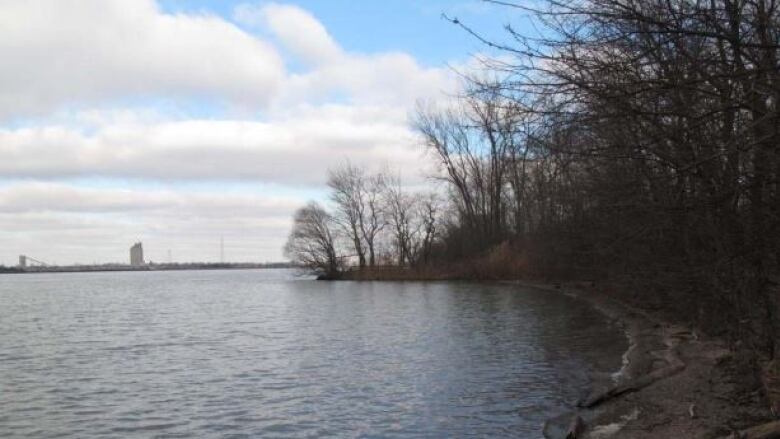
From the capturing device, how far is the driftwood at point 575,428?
11.3 metres

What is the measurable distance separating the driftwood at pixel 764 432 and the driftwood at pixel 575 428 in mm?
2801

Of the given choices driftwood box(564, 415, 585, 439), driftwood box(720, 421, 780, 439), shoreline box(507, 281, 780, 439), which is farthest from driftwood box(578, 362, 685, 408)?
driftwood box(720, 421, 780, 439)

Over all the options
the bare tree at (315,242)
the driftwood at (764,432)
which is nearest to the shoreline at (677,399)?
the driftwood at (764,432)

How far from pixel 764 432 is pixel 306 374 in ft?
41.2

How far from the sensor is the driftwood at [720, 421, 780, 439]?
8.42 m

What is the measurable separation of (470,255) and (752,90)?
73733mm

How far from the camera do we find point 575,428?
11547 mm

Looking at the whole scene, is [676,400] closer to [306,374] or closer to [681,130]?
[681,130]

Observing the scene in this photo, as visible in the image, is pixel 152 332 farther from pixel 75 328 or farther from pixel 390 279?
pixel 390 279

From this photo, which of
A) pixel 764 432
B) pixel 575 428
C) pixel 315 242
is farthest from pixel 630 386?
pixel 315 242

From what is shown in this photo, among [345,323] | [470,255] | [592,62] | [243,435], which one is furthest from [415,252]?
[592,62]

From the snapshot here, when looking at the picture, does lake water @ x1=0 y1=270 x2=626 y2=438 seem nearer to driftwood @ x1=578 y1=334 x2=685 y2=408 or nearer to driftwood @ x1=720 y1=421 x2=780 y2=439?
driftwood @ x1=578 y1=334 x2=685 y2=408

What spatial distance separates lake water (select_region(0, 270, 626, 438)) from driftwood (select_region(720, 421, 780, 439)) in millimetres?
3933

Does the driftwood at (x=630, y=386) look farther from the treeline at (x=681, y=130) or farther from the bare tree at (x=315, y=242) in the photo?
the bare tree at (x=315, y=242)
